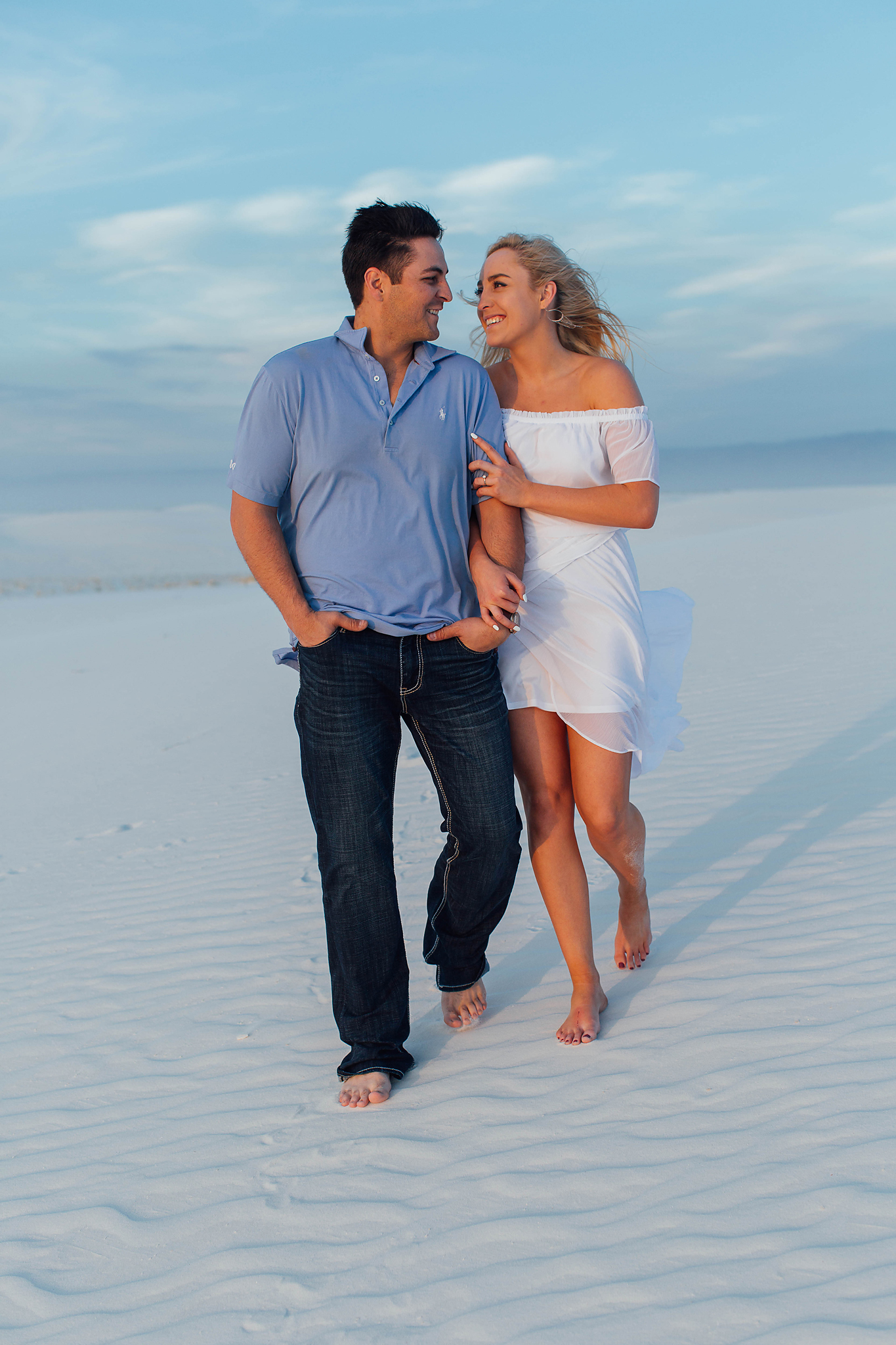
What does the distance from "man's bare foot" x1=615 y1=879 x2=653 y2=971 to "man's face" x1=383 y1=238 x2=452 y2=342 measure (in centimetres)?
211

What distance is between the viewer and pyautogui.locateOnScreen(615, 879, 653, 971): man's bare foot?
12.5ft

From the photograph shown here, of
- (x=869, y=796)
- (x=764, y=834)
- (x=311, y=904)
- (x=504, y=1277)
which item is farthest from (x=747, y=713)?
(x=504, y=1277)

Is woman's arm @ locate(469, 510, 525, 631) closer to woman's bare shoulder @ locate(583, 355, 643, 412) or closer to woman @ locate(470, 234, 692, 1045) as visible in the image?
woman @ locate(470, 234, 692, 1045)

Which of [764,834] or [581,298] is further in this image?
[764,834]

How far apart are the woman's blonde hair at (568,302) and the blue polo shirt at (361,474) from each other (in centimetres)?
59

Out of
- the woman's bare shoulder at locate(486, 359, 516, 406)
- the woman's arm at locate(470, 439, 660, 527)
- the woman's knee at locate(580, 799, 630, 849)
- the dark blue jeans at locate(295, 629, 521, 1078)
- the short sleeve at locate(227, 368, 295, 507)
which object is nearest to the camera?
the short sleeve at locate(227, 368, 295, 507)

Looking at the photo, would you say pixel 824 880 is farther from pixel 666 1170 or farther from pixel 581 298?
pixel 581 298

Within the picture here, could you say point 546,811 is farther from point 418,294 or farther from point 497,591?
point 418,294

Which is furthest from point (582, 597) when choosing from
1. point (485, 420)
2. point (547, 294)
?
point (547, 294)

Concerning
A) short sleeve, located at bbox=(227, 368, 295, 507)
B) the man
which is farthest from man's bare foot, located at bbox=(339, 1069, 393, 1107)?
short sleeve, located at bbox=(227, 368, 295, 507)

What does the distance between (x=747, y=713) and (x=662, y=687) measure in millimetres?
4612

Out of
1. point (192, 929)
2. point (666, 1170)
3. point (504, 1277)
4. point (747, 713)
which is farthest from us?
point (747, 713)

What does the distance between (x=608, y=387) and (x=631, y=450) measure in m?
0.23

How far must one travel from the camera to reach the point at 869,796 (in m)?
5.66
